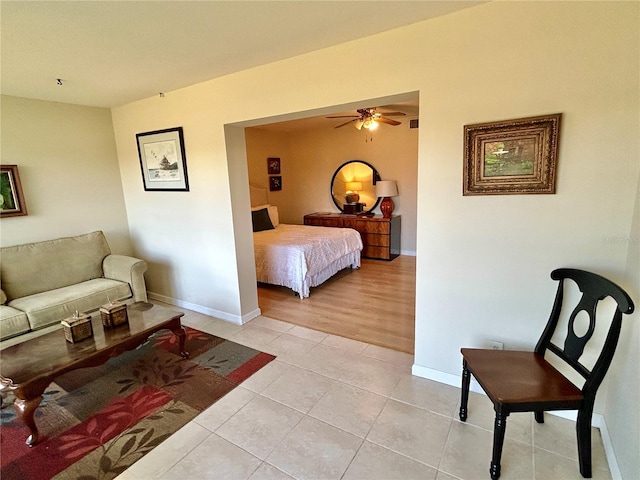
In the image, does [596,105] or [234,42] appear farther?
[234,42]

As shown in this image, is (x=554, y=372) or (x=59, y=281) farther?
(x=59, y=281)

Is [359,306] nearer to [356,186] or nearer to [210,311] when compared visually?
[210,311]

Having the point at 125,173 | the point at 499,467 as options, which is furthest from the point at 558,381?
the point at 125,173

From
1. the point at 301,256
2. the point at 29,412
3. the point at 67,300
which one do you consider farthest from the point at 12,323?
the point at 301,256

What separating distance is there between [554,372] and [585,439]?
0.95 ft

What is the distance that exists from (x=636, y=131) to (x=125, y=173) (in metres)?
4.44

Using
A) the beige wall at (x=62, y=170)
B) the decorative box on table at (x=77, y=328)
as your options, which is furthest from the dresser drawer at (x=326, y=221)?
the decorative box on table at (x=77, y=328)

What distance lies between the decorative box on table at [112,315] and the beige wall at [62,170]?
163cm

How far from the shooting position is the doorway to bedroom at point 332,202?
3225 mm

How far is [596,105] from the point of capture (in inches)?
60.4

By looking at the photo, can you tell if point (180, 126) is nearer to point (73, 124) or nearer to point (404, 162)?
point (73, 124)

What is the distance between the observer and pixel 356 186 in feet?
20.0

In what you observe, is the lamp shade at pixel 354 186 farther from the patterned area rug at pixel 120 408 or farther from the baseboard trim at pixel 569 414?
the baseboard trim at pixel 569 414

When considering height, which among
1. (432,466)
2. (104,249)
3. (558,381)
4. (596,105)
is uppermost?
(596,105)
